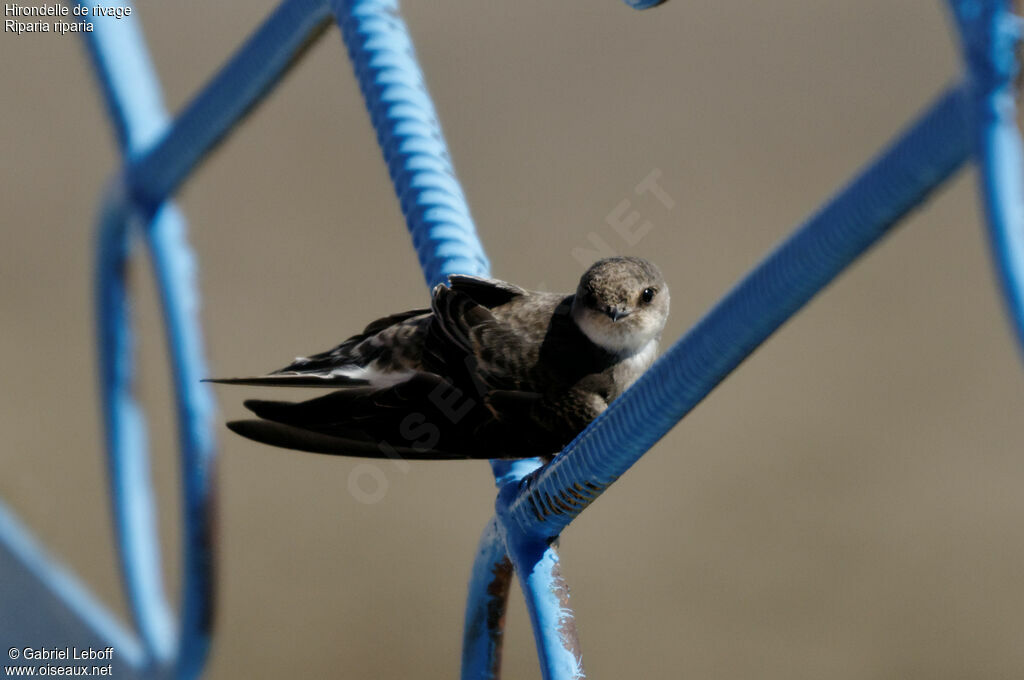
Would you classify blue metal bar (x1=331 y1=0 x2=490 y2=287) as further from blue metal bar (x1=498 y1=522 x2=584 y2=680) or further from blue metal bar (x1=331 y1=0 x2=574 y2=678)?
blue metal bar (x1=498 y1=522 x2=584 y2=680)

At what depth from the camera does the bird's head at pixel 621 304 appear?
3.74 feet

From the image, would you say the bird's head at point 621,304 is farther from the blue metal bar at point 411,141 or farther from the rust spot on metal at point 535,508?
the rust spot on metal at point 535,508

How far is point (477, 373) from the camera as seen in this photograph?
1.08 m

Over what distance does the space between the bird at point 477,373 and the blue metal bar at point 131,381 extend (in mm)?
147

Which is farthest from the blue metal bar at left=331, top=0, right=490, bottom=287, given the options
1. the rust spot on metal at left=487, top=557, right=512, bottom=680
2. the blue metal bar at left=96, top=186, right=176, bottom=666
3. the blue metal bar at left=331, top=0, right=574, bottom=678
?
the blue metal bar at left=96, top=186, right=176, bottom=666

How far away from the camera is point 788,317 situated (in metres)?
0.57

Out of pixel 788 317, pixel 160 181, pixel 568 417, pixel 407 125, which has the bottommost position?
pixel 788 317

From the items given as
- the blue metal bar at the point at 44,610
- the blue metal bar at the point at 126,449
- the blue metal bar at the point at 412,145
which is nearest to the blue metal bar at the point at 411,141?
the blue metal bar at the point at 412,145

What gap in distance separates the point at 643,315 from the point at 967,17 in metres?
0.77

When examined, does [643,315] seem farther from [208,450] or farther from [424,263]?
[208,450]

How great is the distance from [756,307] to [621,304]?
59 centimetres

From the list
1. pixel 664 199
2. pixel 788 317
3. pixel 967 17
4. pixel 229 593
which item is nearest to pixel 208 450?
pixel 664 199

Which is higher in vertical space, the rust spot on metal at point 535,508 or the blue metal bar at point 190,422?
the blue metal bar at point 190,422

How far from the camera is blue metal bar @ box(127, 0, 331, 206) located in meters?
1.10
